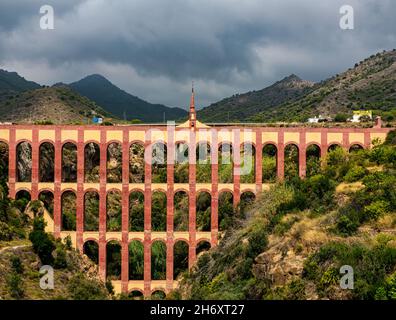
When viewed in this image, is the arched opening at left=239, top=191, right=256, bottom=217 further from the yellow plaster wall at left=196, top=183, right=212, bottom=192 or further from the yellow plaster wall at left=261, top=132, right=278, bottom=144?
the yellow plaster wall at left=261, top=132, right=278, bottom=144

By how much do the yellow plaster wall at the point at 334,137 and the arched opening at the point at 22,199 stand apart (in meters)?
30.2

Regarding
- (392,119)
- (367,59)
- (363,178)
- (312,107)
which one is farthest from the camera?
(367,59)

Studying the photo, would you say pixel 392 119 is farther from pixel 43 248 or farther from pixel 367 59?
pixel 367 59

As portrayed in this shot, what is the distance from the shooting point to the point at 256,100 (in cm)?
16100

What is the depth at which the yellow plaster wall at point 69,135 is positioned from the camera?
190 feet

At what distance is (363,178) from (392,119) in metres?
33.9

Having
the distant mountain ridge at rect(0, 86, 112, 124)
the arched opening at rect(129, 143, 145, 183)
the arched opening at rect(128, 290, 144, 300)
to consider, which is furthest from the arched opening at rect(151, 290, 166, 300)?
the distant mountain ridge at rect(0, 86, 112, 124)

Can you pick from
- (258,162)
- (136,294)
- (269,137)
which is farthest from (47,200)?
(269,137)

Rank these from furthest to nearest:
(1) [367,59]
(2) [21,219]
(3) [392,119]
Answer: (1) [367,59], (3) [392,119], (2) [21,219]

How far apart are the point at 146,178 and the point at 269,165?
55.6 ft

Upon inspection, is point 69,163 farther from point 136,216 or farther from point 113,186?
point 113,186

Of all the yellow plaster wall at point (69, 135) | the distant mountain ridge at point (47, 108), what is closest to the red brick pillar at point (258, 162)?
the yellow plaster wall at point (69, 135)
